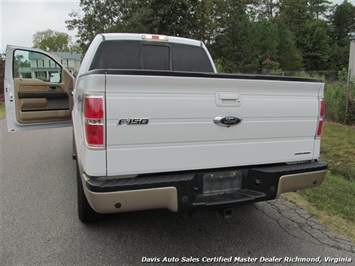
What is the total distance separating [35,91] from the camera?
5695mm

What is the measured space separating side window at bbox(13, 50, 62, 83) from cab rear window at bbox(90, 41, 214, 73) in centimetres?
184

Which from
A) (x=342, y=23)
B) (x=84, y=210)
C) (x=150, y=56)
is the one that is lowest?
(x=84, y=210)

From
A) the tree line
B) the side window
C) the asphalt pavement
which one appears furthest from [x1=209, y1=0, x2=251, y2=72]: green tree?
the asphalt pavement

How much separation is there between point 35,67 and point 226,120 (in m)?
4.78

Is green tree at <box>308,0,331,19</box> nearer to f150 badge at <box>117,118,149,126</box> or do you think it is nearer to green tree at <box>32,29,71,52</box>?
green tree at <box>32,29,71,52</box>

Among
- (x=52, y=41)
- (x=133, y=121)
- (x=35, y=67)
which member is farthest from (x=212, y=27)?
(x=52, y=41)

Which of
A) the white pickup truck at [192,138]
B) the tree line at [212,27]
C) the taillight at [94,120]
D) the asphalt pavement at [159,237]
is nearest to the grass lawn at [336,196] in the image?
the asphalt pavement at [159,237]

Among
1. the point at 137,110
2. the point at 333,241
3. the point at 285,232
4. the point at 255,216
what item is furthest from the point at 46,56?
the point at 333,241

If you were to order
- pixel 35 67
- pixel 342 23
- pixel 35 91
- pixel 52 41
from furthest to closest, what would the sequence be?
1. pixel 52 41
2. pixel 342 23
3. pixel 35 67
4. pixel 35 91

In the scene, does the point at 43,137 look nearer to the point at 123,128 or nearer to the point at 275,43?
the point at 123,128

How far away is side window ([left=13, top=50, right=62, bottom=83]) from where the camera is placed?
5551mm

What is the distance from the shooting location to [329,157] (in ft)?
20.0

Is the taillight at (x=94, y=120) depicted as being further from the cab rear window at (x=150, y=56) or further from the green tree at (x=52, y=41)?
the green tree at (x=52, y=41)

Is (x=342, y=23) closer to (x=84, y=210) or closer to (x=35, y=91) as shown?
(x=35, y=91)
